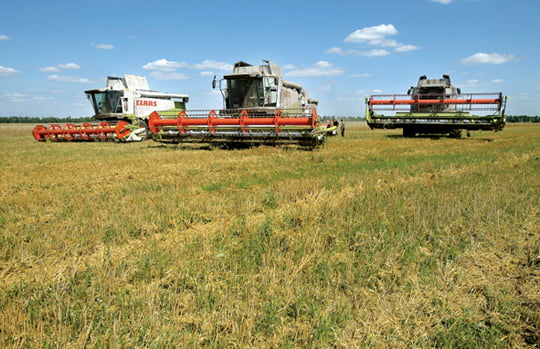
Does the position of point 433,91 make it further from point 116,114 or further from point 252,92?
point 116,114

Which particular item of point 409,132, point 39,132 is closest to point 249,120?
point 409,132

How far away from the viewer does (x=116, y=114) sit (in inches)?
722

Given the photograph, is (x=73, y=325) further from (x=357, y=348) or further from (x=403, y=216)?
(x=403, y=216)

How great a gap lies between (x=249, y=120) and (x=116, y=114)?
35.0 ft

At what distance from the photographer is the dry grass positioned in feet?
6.44

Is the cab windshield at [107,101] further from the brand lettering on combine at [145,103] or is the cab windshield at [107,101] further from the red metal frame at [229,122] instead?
the red metal frame at [229,122]

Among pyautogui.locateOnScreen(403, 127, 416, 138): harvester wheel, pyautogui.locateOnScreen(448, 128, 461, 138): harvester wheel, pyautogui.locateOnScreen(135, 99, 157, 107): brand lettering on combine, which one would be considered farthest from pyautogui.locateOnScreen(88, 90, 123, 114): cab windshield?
pyautogui.locateOnScreen(448, 128, 461, 138): harvester wheel

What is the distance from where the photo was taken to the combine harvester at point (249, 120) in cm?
1064

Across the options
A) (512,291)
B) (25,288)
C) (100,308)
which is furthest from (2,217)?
(512,291)

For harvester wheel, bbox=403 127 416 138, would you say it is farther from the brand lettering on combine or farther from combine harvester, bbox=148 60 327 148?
the brand lettering on combine

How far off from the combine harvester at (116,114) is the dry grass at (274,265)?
1210 centimetres

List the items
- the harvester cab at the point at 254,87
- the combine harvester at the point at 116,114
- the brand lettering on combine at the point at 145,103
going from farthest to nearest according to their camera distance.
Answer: the brand lettering on combine at the point at 145,103 < the combine harvester at the point at 116,114 < the harvester cab at the point at 254,87

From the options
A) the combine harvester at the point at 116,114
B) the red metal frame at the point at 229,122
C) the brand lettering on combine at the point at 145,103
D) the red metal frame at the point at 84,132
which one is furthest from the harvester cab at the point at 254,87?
the brand lettering on combine at the point at 145,103

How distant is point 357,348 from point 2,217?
4423 mm
